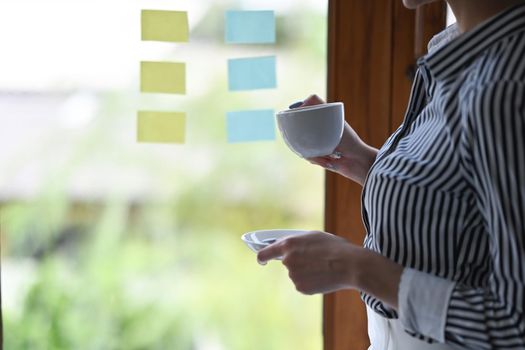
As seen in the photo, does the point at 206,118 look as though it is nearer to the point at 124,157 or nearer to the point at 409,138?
the point at 124,157

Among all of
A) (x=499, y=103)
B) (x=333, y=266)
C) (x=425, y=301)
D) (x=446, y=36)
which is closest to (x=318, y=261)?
(x=333, y=266)

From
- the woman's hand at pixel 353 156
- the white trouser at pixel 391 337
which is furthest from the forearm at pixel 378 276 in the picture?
the woman's hand at pixel 353 156

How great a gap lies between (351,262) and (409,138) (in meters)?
0.19

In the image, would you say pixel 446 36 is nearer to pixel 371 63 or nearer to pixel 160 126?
pixel 371 63

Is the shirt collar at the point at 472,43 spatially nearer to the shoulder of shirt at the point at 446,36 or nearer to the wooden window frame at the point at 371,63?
the shoulder of shirt at the point at 446,36

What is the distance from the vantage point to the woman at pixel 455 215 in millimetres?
651

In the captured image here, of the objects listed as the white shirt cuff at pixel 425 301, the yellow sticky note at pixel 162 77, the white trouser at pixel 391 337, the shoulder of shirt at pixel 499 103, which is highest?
the yellow sticky note at pixel 162 77

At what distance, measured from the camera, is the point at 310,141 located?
0.94 m

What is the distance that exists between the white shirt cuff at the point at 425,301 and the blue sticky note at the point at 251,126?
703 millimetres

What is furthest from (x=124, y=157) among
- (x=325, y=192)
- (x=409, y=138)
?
(x=409, y=138)

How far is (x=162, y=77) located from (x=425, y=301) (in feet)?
2.65

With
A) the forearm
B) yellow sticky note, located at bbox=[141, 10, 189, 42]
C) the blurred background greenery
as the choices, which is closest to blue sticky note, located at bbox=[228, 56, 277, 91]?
the blurred background greenery

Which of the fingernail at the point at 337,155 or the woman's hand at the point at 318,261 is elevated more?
the fingernail at the point at 337,155

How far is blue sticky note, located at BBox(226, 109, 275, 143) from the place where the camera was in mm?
1380
